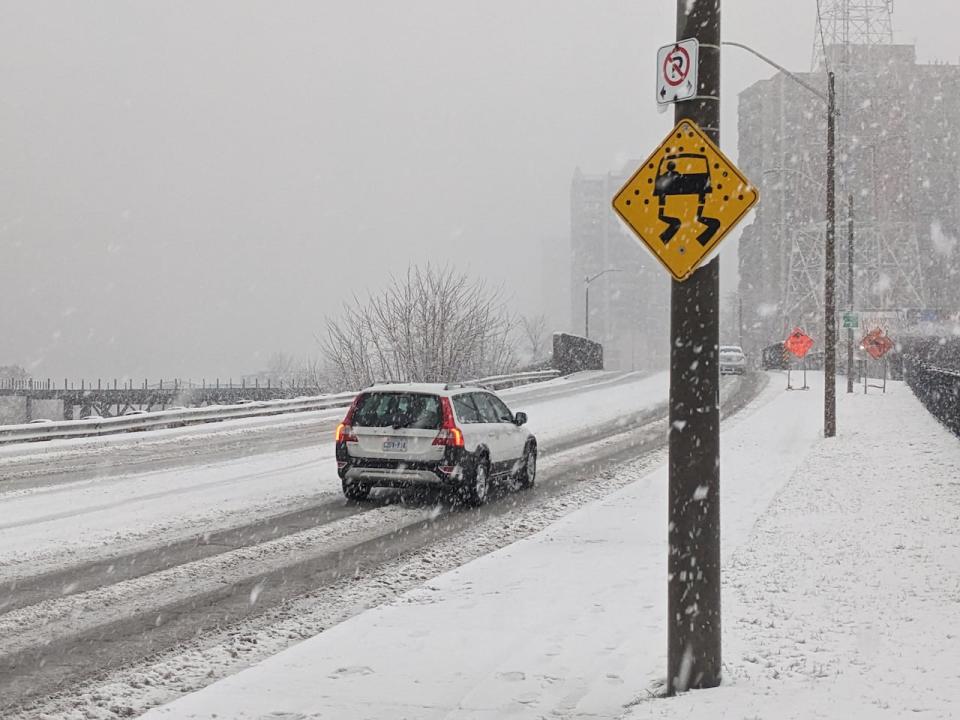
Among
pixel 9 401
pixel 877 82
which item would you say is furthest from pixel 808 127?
pixel 9 401

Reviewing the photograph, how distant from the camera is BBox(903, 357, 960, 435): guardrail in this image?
22.0 m

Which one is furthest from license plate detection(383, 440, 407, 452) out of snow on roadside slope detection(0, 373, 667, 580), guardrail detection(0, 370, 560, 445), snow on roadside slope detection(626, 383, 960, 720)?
guardrail detection(0, 370, 560, 445)

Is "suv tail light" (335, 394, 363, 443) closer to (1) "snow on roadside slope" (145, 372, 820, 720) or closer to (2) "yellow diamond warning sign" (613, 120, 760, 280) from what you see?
(1) "snow on roadside slope" (145, 372, 820, 720)

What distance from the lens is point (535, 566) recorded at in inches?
381

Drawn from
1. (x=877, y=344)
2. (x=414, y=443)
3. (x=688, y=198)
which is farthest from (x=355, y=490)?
(x=877, y=344)

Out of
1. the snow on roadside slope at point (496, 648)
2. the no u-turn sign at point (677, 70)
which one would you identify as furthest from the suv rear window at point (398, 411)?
the no u-turn sign at point (677, 70)

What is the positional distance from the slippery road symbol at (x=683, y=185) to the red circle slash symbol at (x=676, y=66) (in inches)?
17.0

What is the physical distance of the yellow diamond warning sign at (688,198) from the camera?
225 inches

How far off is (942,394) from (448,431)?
51.2ft

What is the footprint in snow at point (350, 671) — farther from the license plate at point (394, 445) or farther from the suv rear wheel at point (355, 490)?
the suv rear wheel at point (355, 490)

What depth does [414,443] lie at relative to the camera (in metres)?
13.7

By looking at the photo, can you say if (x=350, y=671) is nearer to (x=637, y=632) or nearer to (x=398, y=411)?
(x=637, y=632)

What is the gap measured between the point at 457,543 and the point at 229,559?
2421 millimetres

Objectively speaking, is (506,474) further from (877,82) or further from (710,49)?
(877,82)
